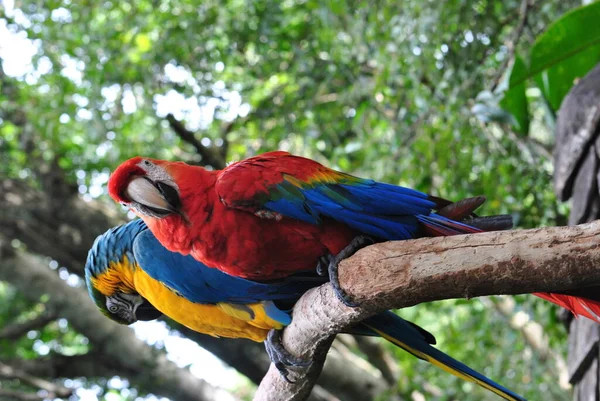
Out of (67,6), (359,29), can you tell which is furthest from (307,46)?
(67,6)

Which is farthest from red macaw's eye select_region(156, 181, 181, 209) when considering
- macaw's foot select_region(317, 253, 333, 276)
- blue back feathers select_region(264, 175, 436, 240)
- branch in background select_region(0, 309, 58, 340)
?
branch in background select_region(0, 309, 58, 340)

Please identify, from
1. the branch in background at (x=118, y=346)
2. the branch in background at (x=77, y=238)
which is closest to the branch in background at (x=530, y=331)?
the branch in background at (x=77, y=238)

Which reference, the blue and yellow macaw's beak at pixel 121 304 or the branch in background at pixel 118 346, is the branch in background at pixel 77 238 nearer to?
the branch in background at pixel 118 346

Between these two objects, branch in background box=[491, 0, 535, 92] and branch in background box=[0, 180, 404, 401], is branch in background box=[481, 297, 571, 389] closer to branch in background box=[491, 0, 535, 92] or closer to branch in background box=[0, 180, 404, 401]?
branch in background box=[0, 180, 404, 401]

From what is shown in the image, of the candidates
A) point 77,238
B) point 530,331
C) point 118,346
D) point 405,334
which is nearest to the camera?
point 405,334

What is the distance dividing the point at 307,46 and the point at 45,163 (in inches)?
51.0

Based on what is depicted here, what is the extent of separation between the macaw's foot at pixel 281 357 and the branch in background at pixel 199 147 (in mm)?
1563

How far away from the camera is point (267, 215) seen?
1099mm

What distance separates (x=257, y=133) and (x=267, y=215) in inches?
66.2

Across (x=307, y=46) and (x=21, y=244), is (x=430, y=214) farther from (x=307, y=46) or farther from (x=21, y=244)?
(x=21, y=244)

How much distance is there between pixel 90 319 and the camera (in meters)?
2.68

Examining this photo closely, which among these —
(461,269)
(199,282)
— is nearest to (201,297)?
(199,282)

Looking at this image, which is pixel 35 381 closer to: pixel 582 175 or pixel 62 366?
pixel 62 366

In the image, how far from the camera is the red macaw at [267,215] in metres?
1.09
